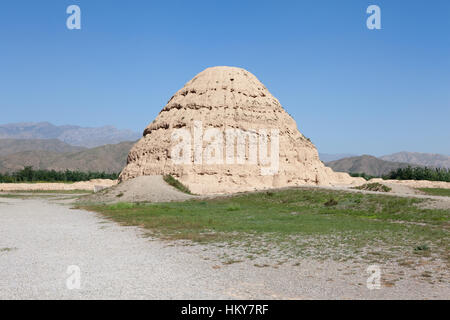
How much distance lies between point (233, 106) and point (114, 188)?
1724 cm

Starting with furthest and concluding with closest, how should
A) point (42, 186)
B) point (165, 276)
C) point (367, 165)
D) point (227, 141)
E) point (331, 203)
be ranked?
1. point (367, 165)
2. point (42, 186)
3. point (227, 141)
4. point (331, 203)
5. point (165, 276)

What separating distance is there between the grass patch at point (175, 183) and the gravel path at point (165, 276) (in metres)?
27.0

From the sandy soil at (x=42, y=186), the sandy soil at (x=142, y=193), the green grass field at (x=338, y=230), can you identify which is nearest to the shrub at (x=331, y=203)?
the green grass field at (x=338, y=230)

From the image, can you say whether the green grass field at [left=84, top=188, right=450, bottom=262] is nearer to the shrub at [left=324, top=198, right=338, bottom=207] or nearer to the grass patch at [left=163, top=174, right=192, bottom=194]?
the shrub at [left=324, top=198, right=338, bottom=207]

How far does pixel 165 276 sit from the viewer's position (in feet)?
26.6

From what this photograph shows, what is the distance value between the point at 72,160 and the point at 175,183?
141 m

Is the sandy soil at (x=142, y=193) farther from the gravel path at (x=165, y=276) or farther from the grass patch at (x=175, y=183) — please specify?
the gravel path at (x=165, y=276)

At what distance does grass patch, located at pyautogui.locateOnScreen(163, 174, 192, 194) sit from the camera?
3938 centimetres

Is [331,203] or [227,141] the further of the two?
[227,141]

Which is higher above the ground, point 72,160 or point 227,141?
point 72,160

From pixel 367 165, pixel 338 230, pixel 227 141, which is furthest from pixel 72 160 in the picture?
pixel 338 230

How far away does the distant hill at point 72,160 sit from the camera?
16012 centimetres

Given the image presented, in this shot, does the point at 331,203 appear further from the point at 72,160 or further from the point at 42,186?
the point at 72,160

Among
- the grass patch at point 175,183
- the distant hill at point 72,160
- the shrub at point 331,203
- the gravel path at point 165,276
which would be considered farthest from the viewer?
the distant hill at point 72,160
